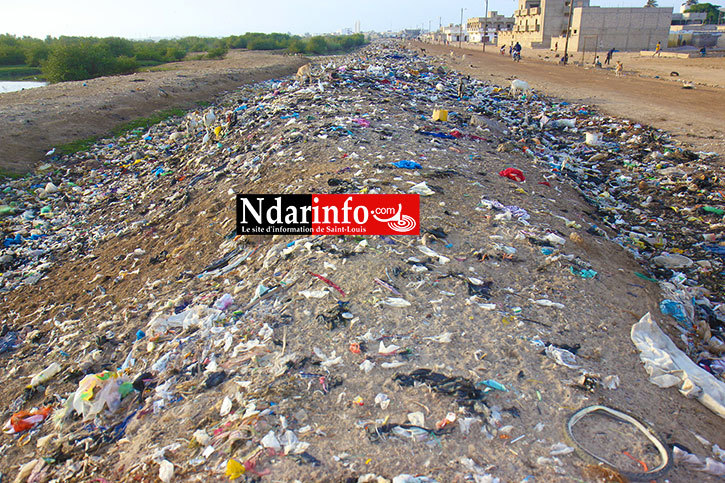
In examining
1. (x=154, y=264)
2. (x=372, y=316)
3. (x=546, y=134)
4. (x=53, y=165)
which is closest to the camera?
(x=372, y=316)

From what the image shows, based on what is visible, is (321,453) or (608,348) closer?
(321,453)

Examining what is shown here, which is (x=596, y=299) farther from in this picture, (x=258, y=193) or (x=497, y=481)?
(x=258, y=193)

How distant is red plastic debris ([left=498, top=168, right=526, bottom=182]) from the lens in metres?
5.59

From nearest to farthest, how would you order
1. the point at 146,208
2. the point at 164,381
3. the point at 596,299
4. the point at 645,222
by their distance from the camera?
the point at 164,381, the point at 596,299, the point at 645,222, the point at 146,208

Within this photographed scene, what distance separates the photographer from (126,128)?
11586mm

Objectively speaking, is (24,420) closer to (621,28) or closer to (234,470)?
(234,470)

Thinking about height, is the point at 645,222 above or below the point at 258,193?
below

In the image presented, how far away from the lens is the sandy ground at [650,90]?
9070mm

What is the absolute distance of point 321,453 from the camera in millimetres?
1993

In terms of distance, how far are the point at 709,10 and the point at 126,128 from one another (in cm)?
6597

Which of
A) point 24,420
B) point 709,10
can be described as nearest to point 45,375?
point 24,420

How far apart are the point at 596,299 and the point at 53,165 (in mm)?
10223

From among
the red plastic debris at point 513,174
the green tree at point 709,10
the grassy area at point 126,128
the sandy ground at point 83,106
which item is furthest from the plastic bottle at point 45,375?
the green tree at point 709,10

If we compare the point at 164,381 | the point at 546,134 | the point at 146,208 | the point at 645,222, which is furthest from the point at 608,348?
the point at 546,134
